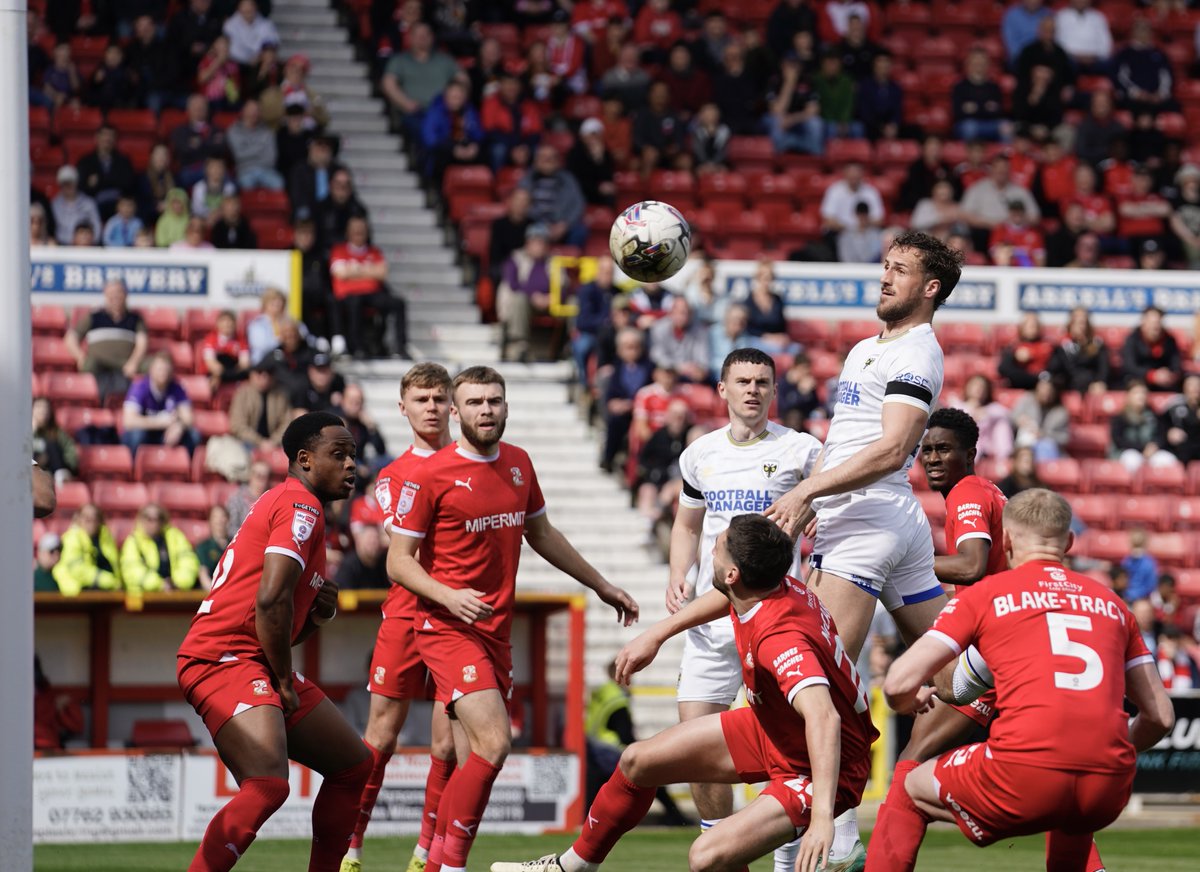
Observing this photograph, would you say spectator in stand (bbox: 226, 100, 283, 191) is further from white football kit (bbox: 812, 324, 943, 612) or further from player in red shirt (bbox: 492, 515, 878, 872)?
player in red shirt (bbox: 492, 515, 878, 872)

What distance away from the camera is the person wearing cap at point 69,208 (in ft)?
61.0

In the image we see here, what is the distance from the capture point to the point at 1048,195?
2247cm

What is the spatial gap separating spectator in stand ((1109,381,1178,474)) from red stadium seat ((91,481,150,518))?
31.1ft

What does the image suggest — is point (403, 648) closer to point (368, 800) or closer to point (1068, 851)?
point (368, 800)

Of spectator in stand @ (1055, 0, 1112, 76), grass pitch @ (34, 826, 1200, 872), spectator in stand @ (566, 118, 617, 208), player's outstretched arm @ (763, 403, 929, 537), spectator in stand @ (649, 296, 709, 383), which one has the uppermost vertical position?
spectator in stand @ (1055, 0, 1112, 76)

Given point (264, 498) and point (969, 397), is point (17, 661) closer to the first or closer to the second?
point (264, 498)

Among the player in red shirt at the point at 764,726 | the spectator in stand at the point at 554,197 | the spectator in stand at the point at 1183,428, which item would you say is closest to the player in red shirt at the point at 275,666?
the player in red shirt at the point at 764,726

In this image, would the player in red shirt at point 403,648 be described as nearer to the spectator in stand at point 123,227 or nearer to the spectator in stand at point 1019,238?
the spectator in stand at point 123,227

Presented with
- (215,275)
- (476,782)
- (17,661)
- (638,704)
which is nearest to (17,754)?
(17,661)

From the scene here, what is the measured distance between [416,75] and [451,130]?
990 mm

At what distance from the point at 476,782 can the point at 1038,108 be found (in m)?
17.2

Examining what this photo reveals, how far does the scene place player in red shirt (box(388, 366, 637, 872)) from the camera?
8500 mm

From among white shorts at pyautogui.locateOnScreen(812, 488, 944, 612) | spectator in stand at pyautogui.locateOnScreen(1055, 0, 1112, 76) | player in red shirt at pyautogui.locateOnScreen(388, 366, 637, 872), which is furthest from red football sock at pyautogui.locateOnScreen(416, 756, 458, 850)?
spectator in stand at pyautogui.locateOnScreen(1055, 0, 1112, 76)

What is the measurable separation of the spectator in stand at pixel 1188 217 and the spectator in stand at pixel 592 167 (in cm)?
665
